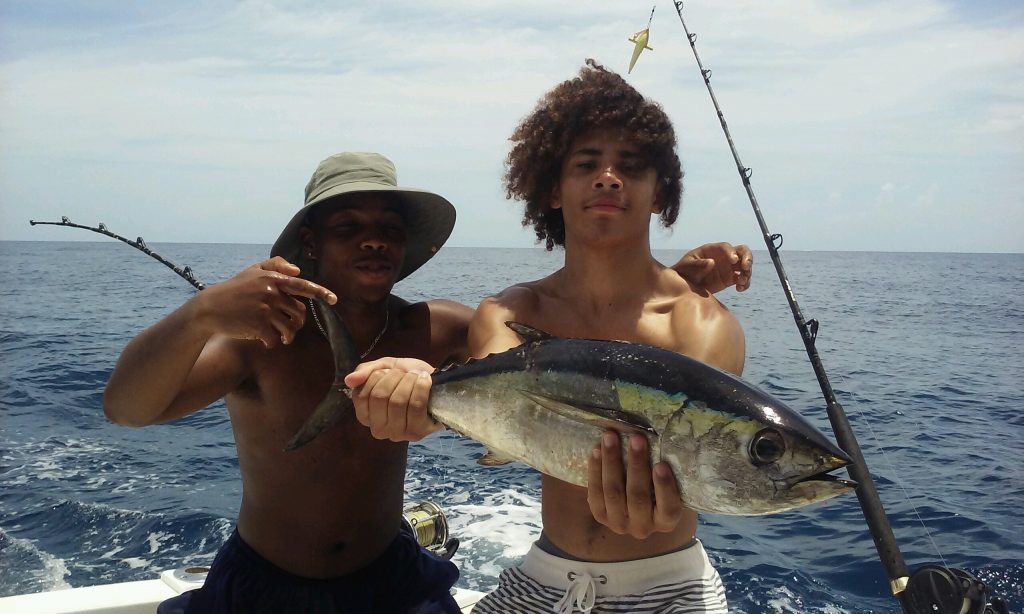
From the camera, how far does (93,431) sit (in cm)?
934

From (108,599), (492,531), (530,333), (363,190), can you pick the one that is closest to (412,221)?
(363,190)

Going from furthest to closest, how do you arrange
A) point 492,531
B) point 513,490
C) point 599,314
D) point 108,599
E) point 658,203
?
point 513,490, point 492,531, point 108,599, point 658,203, point 599,314

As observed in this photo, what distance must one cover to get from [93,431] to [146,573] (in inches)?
178

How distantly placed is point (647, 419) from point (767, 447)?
29 cm

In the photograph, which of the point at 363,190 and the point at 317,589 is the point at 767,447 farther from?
the point at 317,589

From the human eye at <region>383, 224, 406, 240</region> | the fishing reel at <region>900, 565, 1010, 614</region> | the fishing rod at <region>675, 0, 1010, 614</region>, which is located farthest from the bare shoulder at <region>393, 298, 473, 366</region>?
the fishing reel at <region>900, 565, 1010, 614</region>

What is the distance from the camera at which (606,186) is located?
2770mm

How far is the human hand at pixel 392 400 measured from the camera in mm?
2270

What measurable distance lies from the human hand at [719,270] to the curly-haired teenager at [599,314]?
99 mm

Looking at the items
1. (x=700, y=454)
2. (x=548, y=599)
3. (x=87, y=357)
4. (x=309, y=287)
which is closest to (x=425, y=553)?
(x=548, y=599)

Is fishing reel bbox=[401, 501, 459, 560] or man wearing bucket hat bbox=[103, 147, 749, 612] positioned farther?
fishing reel bbox=[401, 501, 459, 560]

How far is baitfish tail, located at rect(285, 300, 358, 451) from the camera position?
A: 2.52 metres

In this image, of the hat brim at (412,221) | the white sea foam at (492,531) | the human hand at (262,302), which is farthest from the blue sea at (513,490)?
the human hand at (262,302)

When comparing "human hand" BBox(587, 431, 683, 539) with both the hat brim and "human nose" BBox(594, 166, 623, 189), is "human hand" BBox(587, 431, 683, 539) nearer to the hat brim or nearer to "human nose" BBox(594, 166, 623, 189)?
"human nose" BBox(594, 166, 623, 189)
